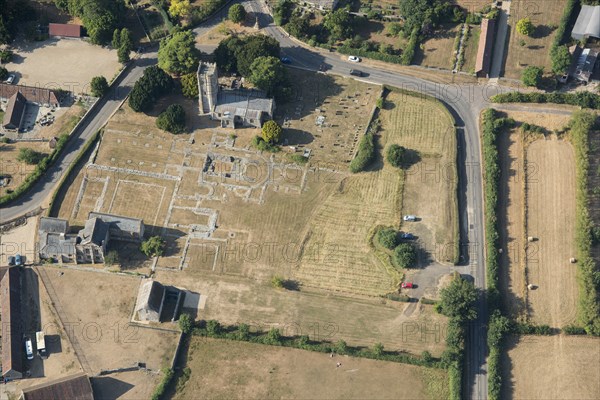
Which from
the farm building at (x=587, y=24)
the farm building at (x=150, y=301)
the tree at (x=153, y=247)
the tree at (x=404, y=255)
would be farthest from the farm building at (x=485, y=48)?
the farm building at (x=150, y=301)

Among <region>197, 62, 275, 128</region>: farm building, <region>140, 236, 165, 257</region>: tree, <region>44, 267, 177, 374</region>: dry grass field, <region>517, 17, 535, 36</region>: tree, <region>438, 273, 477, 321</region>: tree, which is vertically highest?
<region>517, 17, 535, 36</region>: tree

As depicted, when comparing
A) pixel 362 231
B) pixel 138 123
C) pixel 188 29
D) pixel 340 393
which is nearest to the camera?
pixel 340 393

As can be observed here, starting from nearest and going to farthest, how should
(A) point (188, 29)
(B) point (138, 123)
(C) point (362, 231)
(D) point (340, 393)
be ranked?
(D) point (340, 393) → (C) point (362, 231) → (B) point (138, 123) → (A) point (188, 29)

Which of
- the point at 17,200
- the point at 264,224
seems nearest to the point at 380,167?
the point at 264,224

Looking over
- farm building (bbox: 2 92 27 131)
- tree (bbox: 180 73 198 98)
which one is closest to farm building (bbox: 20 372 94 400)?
farm building (bbox: 2 92 27 131)

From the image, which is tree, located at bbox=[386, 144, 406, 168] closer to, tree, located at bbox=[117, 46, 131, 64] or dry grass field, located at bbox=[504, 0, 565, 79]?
dry grass field, located at bbox=[504, 0, 565, 79]

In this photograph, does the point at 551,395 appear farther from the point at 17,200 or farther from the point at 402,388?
the point at 17,200
